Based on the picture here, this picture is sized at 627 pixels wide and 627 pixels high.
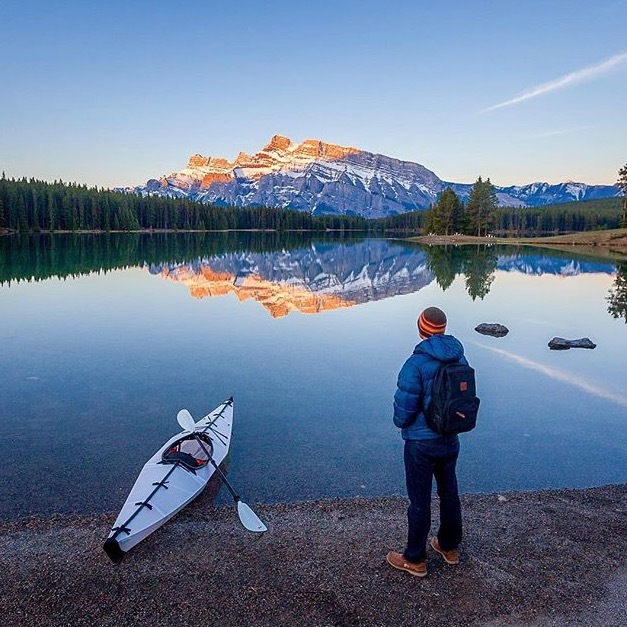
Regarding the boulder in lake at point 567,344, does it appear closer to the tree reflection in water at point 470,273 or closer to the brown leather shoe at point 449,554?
the tree reflection in water at point 470,273

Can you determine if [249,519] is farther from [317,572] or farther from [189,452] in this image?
[189,452]

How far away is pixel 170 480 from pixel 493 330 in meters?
24.1

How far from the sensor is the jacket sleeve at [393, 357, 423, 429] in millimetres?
7641

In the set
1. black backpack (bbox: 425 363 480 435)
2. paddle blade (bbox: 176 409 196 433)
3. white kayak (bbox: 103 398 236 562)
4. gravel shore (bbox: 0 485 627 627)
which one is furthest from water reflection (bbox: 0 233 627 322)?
black backpack (bbox: 425 363 480 435)

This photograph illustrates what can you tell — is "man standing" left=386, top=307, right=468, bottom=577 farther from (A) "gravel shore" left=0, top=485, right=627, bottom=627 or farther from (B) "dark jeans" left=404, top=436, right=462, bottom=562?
(A) "gravel shore" left=0, top=485, right=627, bottom=627

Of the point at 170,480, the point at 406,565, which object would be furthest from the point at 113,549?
the point at 406,565

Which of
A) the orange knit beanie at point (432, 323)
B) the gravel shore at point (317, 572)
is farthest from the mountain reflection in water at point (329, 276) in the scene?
the orange knit beanie at point (432, 323)

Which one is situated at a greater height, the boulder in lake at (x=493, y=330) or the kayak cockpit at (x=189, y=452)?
the kayak cockpit at (x=189, y=452)

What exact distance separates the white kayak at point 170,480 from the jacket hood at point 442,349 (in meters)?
5.52

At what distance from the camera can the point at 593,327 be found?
33.0 m

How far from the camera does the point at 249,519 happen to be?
1006 cm

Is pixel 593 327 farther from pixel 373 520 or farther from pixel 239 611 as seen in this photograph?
pixel 239 611

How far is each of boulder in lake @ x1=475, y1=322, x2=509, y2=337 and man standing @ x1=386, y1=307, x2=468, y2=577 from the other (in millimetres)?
23408

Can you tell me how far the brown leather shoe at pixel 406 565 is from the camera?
8320 mm
